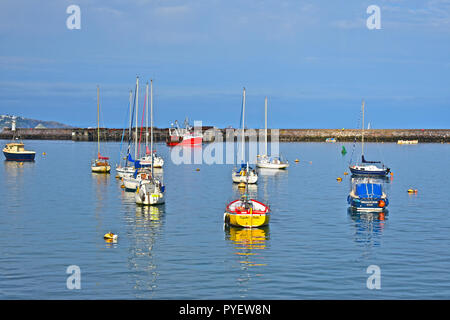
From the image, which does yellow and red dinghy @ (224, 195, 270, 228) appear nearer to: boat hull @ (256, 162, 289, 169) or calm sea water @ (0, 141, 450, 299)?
calm sea water @ (0, 141, 450, 299)

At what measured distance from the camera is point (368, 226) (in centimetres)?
4681

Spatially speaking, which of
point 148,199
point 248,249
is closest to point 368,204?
point 248,249

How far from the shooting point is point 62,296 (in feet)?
90.4

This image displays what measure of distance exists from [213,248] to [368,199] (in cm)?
1976

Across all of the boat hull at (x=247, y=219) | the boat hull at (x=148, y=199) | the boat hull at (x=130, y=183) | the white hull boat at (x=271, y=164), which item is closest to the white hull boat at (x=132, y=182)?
the boat hull at (x=130, y=183)

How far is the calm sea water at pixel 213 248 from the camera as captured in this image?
29.0 metres

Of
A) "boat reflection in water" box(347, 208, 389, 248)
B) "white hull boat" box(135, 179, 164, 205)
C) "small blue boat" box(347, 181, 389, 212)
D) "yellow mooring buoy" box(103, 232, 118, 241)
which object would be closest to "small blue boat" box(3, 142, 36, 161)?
"white hull boat" box(135, 179, 164, 205)

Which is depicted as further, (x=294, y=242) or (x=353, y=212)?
(x=353, y=212)

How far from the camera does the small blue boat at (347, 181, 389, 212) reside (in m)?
52.7
